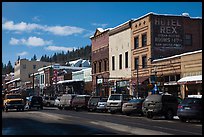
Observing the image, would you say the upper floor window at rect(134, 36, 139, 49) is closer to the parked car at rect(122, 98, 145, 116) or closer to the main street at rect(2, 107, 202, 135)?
the parked car at rect(122, 98, 145, 116)

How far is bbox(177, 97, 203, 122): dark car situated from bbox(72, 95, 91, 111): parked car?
20.8 m

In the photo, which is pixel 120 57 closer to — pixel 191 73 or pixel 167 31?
pixel 167 31

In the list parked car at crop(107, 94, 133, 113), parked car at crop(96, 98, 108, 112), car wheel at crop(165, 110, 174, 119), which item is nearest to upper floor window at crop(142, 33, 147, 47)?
parked car at crop(96, 98, 108, 112)

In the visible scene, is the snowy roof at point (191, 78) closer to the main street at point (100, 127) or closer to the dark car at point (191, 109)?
the dark car at point (191, 109)

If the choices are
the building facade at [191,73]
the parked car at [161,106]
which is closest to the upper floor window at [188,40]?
the building facade at [191,73]

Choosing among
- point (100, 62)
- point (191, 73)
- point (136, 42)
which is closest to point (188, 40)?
point (136, 42)

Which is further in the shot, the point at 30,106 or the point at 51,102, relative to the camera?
the point at 51,102

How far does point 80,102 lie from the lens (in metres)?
45.8

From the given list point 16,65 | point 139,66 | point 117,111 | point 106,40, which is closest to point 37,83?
point 16,65

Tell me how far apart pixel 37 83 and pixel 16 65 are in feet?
139

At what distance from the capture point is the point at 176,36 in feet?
160

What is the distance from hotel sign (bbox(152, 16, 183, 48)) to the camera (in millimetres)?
47531

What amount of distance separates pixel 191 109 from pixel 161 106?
12.2ft

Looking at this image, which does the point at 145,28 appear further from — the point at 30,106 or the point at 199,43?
the point at 30,106
